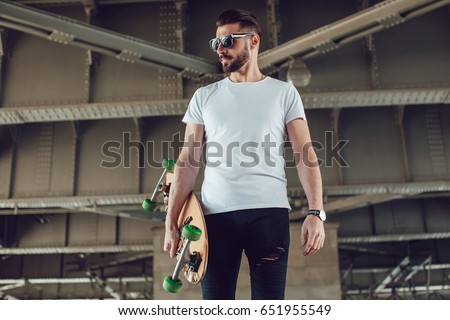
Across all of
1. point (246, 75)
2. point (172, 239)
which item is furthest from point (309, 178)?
point (172, 239)

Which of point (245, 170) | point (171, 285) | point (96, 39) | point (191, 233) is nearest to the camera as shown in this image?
point (191, 233)

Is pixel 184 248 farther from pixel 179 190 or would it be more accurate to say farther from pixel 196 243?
pixel 179 190

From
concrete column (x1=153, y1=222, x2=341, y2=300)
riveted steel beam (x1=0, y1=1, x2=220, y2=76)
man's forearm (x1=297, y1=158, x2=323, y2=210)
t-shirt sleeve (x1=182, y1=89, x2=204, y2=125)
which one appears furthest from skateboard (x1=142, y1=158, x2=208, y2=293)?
concrete column (x1=153, y1=222, x2=341, y2=300)

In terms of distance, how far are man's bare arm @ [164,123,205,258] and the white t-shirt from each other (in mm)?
83

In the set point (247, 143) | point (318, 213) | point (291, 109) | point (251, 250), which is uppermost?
point (291, 109)

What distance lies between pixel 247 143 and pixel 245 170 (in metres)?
0.13

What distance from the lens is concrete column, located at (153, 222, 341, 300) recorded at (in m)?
9.25

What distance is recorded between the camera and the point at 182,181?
8.46ft

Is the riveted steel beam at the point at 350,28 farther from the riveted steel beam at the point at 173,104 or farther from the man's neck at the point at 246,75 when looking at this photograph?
the man's neck at the point at 246,75

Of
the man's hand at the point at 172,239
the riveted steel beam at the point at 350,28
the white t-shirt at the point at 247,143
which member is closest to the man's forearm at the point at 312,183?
the white t-shirt at the point at 247,143

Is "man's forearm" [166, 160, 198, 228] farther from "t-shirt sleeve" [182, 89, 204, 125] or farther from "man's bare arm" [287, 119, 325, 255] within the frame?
"man's bare arm" [287, 119, 325, 255]

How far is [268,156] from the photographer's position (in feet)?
8.18

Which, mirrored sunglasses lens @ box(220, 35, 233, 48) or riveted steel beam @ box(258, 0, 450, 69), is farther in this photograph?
riveted steel beam @ box(258, 0, 450, 69)

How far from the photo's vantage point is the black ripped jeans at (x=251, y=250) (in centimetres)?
230
